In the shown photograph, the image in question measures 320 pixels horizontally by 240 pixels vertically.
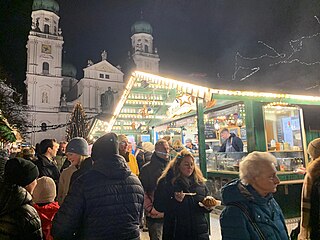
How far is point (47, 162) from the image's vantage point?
14.5 feet

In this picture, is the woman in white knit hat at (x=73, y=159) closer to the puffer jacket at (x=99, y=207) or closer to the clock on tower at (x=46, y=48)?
the puffer jacket at (x=99, y=207)

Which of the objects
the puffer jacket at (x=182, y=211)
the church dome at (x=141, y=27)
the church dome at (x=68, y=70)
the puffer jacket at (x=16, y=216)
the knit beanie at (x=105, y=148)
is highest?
the church dome at (x=141, y=27)

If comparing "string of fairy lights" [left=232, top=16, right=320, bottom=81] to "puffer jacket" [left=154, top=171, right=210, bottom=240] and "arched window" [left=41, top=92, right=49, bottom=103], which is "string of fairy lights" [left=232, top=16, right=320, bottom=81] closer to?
"puffer jacket" [left=154, top=171, right=210, bottom=240]

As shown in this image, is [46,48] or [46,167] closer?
[46,167]

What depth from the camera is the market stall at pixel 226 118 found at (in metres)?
6.37

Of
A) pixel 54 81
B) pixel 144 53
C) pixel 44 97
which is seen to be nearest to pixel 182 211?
pixel 44 97

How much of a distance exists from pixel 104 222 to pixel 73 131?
28.4 meters

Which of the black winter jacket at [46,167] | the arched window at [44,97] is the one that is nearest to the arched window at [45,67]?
the arched window at [44,97]

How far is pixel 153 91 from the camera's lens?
9.18 m

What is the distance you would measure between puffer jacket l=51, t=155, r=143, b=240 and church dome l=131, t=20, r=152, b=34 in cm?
5464

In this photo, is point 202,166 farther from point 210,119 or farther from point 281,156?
point 210,119

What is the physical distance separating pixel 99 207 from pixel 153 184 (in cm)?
193

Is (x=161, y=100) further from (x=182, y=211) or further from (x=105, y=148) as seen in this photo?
(x=105, y=148)

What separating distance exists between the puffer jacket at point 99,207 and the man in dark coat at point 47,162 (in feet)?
7.93
